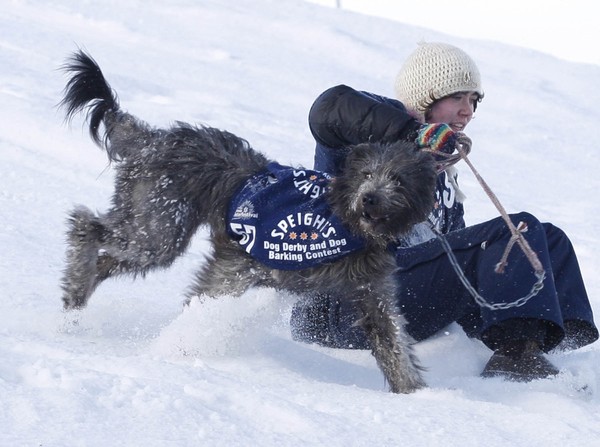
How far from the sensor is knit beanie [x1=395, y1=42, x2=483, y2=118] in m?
3.84

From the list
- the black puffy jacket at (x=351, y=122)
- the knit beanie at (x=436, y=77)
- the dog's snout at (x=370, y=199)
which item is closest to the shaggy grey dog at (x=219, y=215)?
the dog's snout at (x=370, y=199)

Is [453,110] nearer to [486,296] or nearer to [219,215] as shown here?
[486,296]

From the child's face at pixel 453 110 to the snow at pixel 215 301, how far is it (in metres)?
0.88

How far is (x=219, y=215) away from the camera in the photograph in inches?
133

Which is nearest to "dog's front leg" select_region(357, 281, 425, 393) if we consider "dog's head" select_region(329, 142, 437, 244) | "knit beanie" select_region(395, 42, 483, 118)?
"dog's head" select_region(329, 142, 437, 244)

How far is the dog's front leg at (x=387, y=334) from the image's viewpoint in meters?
3.18

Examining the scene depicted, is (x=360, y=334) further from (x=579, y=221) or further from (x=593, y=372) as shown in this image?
(x=579, y=221)

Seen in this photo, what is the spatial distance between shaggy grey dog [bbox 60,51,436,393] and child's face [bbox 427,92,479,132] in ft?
2.68

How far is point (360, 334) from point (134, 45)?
22.2 ft

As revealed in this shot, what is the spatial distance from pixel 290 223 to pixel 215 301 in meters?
0.46

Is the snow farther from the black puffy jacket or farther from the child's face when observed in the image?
the child's face

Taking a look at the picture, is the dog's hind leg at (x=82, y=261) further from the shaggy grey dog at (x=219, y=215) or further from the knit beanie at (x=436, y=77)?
the knit beanie at (x=436, y=77)

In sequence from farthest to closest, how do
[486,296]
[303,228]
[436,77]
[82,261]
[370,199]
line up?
[436,77] < [82,261] < [486,296] < [303,228] < [370,199]

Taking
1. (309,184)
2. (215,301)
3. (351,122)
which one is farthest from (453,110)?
(215,301)
